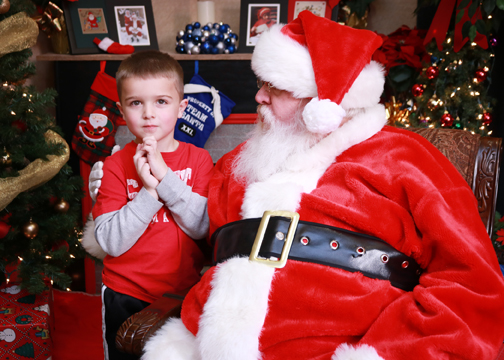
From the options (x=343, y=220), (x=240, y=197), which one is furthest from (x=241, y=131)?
(x=343, y=220)

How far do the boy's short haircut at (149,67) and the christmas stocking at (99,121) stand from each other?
153 centimetres

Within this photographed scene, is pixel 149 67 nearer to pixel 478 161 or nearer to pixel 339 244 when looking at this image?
pixel 339 244

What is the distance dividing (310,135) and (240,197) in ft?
0.99

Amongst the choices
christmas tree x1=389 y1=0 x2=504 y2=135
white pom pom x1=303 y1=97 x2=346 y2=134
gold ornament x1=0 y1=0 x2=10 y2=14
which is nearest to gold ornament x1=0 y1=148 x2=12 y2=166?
gold ornament x1=0 y1=0 x2=10 y2=14

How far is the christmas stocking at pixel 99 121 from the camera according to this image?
293cm

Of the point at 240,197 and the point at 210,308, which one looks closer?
the point at 210,308

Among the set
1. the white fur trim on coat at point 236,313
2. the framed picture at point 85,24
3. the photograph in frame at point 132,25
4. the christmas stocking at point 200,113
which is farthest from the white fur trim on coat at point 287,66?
the framed picture at point 85,24

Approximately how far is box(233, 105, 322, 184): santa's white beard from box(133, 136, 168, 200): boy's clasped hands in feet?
0.88

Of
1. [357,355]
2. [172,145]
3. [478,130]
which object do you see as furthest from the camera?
[478,130]

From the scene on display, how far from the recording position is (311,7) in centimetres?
300

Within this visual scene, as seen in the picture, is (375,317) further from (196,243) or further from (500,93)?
(500,93)

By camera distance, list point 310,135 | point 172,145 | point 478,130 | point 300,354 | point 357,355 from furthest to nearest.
→ 1. point 478,130
2. point 172,145
3. point 310,135
4. point 300,354
5. point 357,355

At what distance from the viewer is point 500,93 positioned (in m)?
2.87

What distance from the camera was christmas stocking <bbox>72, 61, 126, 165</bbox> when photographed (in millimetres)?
2934
